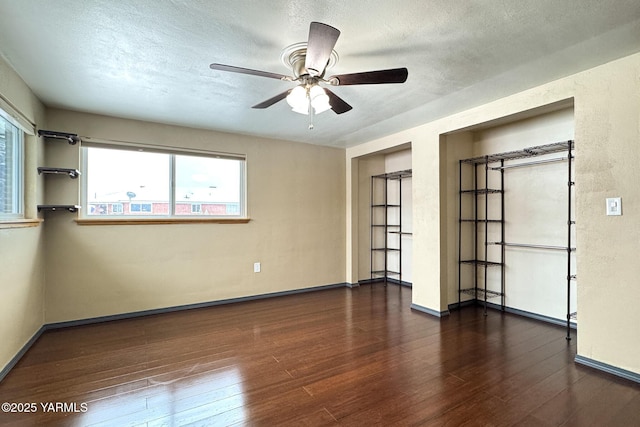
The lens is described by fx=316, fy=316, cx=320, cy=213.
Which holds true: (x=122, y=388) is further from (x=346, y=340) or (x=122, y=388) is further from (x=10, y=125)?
(x=10, y=125)

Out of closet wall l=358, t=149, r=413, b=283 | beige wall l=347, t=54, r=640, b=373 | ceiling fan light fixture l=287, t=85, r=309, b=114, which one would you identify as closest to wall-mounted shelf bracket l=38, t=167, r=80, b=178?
ceiling fan light fixture l=287, t=85, r=309, b=114

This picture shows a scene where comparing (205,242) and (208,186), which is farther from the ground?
(208,186)

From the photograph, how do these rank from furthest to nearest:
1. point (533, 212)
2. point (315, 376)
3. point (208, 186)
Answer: point (208, 186) < point (533, 212) < point (315, 376)

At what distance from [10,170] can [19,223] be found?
490 millimetres

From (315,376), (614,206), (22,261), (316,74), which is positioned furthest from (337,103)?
(22,261)

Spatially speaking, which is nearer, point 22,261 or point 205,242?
point 22,261

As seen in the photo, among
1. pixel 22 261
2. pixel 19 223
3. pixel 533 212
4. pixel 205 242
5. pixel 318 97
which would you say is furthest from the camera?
pixel 205 242

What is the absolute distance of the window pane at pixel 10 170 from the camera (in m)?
2.41

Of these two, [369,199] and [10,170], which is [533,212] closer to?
[369,199]

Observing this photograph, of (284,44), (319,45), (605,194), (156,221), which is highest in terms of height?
(284,44)

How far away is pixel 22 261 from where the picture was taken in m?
2.54

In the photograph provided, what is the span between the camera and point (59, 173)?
306cm

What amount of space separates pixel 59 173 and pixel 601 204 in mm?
4636

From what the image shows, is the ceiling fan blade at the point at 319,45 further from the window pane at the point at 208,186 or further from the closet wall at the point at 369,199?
the closet wall at the point at 369,199
